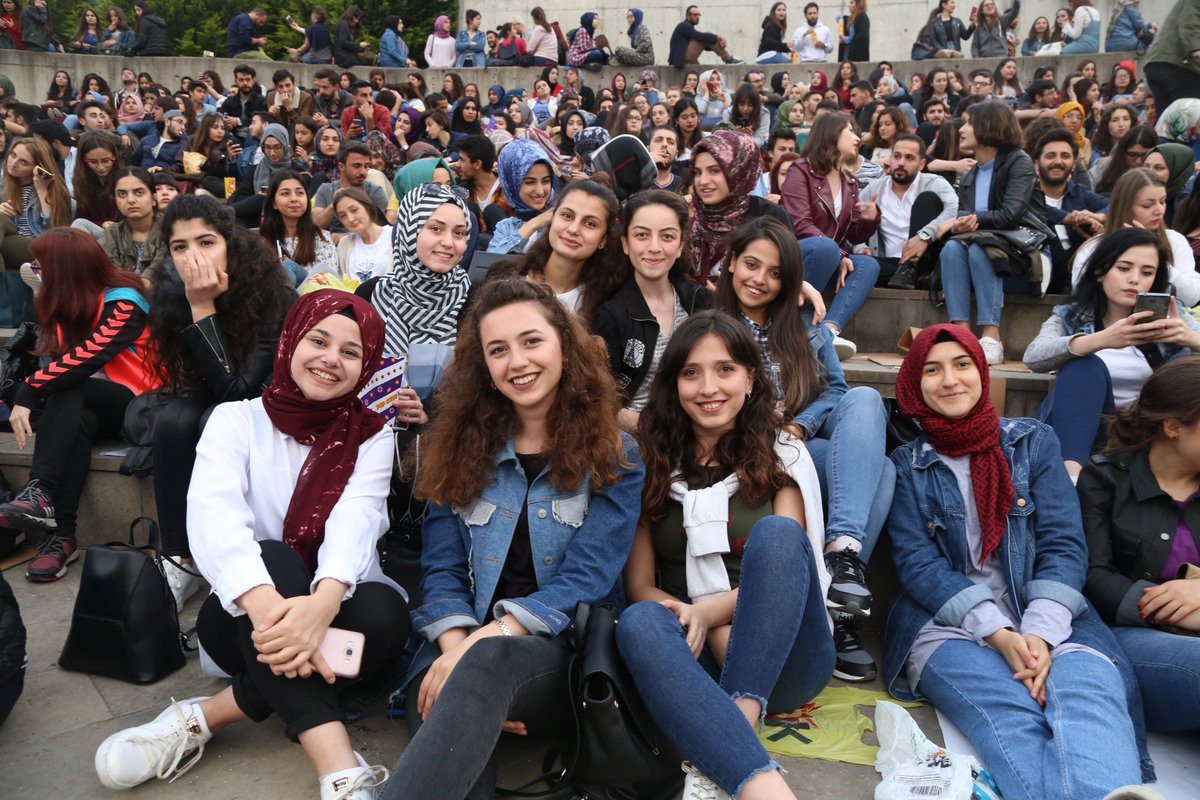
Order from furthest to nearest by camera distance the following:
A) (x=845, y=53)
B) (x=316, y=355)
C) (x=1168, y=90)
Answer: (x=845, y=53) < (x=1168, y=90) < (x=316, y=355)

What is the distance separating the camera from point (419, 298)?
148 inches

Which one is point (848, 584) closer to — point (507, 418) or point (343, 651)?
point (507, 418)

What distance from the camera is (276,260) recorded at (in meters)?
3.77

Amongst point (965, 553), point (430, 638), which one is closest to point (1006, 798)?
point (965, 553)

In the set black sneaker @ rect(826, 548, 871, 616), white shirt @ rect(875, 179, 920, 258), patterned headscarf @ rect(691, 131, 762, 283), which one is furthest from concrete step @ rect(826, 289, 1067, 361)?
black sneaker @ rect(826, 548, 871, 616)

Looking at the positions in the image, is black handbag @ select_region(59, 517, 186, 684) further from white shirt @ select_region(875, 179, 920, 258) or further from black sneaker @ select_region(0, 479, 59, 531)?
white shirt @ select_region(875, 179, 920, 258)

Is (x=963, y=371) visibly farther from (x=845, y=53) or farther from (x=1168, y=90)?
(x=845, y=53)

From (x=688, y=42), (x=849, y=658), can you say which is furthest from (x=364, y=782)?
(x=688, y=42)

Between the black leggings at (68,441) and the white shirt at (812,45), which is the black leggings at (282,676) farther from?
the white shirt at (812,45)

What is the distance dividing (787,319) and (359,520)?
185 centimetres

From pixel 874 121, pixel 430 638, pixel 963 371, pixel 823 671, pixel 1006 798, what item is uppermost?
pixel 874 121

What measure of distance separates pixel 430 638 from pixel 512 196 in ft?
11.0

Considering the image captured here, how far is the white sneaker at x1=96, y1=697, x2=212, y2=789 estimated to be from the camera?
7.72ft

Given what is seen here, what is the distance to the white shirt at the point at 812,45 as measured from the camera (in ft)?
54.3
